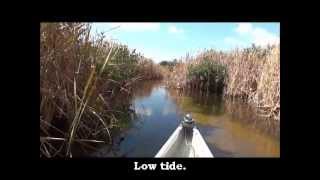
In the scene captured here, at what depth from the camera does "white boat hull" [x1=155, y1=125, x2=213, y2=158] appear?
2.10m

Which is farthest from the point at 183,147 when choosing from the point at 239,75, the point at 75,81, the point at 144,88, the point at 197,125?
the point at 75,81

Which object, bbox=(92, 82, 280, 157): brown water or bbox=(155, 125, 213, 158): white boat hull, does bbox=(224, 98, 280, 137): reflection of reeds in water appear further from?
bbox=(155, 125, 213, 158): white boat hull

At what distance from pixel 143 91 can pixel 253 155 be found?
1.86ft

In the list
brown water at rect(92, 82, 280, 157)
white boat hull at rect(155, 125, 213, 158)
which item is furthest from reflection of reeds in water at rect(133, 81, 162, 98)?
white boat hull at rect(155, 125, 213, 158)

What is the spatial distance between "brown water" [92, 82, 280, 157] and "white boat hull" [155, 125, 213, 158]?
2cm

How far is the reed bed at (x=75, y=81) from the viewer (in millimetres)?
2068

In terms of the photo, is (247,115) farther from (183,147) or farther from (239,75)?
(183,147)

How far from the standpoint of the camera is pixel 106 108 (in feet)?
7.85

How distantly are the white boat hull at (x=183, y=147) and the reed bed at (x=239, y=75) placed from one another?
9.0 inches

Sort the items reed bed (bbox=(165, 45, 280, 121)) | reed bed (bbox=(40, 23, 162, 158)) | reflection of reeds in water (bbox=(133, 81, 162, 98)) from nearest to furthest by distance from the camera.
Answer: reed bed (bbox=(40, 23, 162, 158)), reed bed (bbox=(165, 45, 280, 121)), reflection of reeds in water (bbox=(133, 81, 162, 98))

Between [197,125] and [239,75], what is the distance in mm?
297

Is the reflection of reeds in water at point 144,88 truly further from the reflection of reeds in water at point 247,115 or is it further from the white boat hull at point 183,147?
the reflection of reeds in water at point 247,115

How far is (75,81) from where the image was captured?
2121 mm
